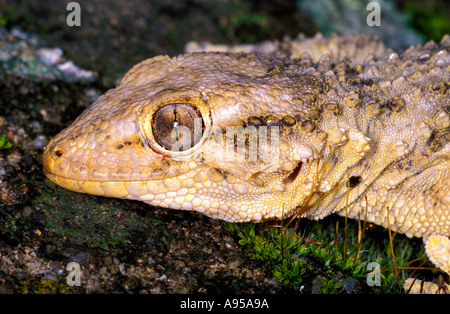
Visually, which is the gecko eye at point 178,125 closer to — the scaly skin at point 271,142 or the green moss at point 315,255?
the scaly skin at point 271,142

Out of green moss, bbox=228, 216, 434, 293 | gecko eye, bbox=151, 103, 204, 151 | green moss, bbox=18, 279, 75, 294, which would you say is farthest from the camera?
green moss, bbox=228, 216, 434, 293

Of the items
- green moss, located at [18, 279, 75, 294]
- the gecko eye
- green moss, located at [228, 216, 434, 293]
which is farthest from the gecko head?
green moss, located at [18, 279, 75, 294]

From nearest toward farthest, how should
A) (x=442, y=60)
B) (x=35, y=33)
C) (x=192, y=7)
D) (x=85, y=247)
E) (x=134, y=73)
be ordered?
1. (x=85, y=247)
2. (x=134, y=73)
3. (x=442, y=60)
4. (x=35, y=33)
5. (x=192, y=7)

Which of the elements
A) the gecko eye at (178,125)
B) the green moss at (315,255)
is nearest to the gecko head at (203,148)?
the gecko eye at (178,125)

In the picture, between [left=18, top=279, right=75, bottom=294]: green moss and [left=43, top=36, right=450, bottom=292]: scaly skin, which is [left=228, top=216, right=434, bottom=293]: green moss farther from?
[left=18, top=279, right=75, bottom=294]: green moss

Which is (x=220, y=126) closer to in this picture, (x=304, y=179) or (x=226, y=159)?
(x=226, y=159)

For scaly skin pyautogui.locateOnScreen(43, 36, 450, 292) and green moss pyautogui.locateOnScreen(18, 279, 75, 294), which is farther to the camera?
scaly skin pyautogui.locateOnScreen(43, 36, 450, 292)

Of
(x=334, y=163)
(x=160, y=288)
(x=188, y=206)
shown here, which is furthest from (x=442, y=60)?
(x=160, y=288)

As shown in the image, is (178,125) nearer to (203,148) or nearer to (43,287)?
(203,148)
